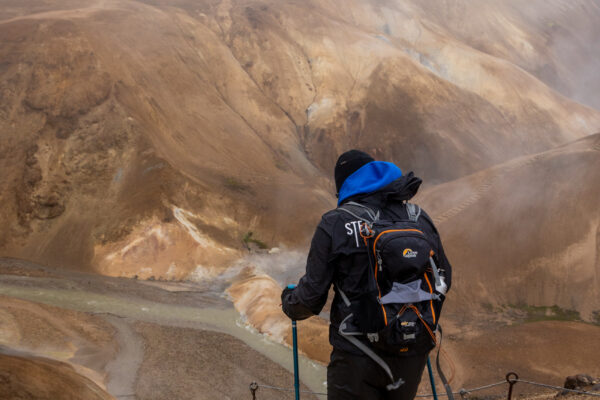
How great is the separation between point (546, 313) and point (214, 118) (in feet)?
61.5

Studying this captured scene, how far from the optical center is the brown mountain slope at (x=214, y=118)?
18.4 metres

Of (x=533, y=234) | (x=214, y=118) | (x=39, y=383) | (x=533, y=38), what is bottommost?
(x=533, y=38)

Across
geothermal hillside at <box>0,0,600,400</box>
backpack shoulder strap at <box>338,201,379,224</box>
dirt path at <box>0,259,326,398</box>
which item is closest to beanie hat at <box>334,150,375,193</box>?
backpack shoulder strap at <box>338,201,379,224</box>

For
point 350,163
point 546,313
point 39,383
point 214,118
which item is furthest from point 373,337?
point 214,118

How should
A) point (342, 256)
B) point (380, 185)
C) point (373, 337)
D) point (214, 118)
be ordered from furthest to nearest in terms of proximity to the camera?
point (214, 118)
point (380, 185)
point (342, 256)
point (373, 337)

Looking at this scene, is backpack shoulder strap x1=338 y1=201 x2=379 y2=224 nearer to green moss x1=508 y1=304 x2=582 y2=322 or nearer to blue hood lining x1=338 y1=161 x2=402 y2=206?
blue hood lining x1=338 y1=161 x2=402 y2=206

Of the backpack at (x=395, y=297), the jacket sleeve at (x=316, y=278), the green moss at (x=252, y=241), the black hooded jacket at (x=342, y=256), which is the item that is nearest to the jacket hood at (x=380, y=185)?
the black hooded jacket at (x=342, y=256)

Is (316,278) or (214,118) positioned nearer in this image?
(316,278)

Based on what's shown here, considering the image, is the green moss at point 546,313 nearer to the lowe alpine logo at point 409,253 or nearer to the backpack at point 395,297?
the backpack at point 395,297

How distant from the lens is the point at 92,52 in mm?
23312

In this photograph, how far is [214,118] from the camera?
1052 inches

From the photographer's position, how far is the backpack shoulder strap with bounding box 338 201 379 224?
3.08 meters

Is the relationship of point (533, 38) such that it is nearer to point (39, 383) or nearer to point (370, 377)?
point (39, 383)

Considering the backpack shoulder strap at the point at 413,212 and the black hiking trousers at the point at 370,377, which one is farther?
the backpack shoulder strap at the point at 413,212
